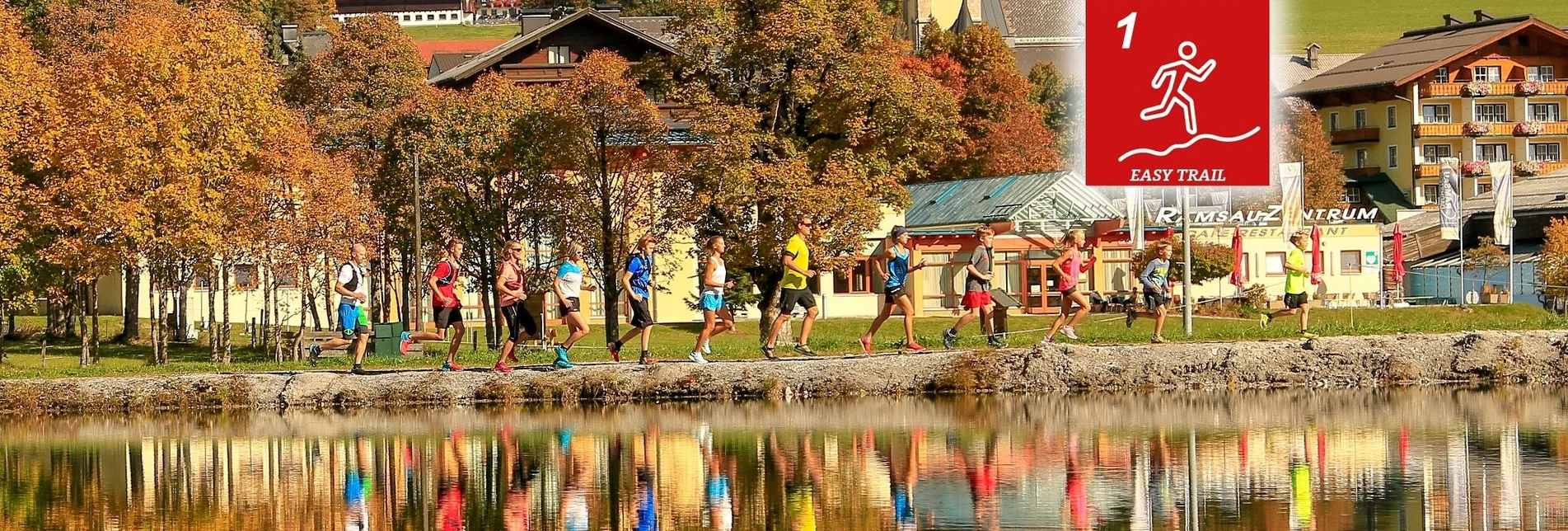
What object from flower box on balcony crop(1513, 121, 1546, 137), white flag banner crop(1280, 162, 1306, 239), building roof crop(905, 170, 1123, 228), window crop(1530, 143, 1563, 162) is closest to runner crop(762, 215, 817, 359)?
building roof crop(905, 170, 1123, 228)

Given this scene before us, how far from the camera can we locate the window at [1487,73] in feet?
356

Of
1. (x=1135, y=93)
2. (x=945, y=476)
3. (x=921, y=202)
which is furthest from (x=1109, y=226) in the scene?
(x=945, y=476)

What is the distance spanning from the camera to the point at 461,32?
7392 inches

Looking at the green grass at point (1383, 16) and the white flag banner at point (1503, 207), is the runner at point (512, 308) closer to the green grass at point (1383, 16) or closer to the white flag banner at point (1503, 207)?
the white flag banner at point (1503, 207)

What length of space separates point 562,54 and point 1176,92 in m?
59.0

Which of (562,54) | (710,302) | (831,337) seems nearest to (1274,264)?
(831,337)

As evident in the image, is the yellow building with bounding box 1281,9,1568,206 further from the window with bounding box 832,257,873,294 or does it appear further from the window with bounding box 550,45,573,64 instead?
the window with bounding box 832,257,873,294

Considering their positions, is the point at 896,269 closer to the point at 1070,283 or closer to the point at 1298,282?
the point at 1070,283

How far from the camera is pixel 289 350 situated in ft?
158

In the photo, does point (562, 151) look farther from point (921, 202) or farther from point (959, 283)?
point (921, 202)

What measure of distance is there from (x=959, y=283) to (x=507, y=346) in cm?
4015

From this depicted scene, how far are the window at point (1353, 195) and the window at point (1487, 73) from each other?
8711 mm

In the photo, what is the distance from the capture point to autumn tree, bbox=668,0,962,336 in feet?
128

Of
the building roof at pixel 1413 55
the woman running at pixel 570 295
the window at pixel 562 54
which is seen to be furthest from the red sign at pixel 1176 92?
the building roof at pixel 1413 55
